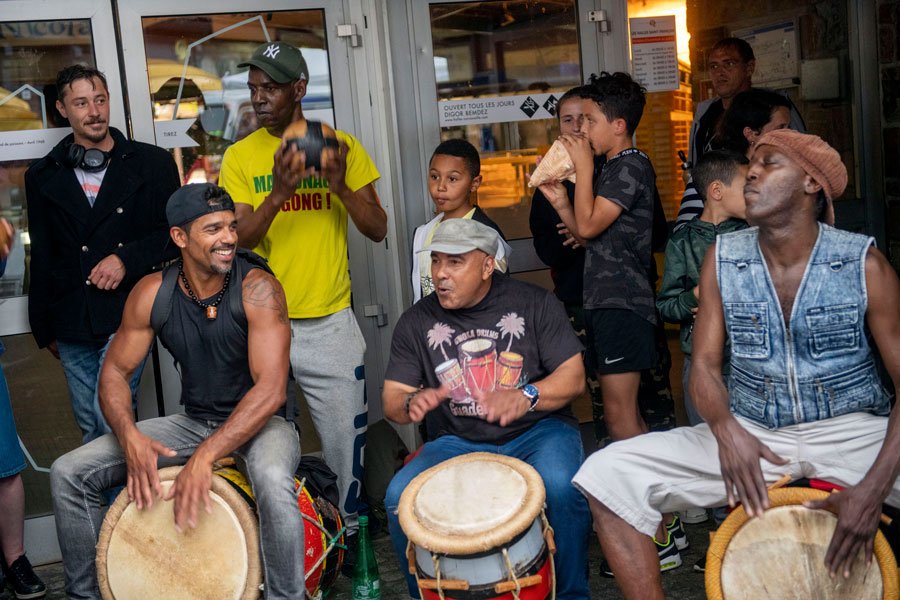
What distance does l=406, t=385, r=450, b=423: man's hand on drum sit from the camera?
3578mm

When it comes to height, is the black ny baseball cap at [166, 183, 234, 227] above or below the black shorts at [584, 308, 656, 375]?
above

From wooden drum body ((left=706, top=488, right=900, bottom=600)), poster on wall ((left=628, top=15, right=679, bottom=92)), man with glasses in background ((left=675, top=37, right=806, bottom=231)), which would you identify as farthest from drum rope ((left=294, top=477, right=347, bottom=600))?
poster on wall ((left=628, top=15, right=679, bottom=92))

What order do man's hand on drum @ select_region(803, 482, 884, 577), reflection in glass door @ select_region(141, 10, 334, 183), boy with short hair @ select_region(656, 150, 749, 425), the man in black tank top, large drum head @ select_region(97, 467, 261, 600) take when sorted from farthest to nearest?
reflection in glass door @ select_region(141, 10, 334, 183), boy with short hair @ select_region(656, 150, 749, 425), the man in black tank top, large drum head @ select_region(97, 467, 261, 600), man's hand on drum @ select_region(803, 482, 884, 577)

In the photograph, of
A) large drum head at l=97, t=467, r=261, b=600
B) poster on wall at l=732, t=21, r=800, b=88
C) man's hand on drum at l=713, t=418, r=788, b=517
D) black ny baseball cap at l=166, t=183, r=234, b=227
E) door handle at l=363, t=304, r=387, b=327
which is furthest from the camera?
poster on wall at l=732, t=21, r=800, b=88

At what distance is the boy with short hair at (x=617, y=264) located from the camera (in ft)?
14.0

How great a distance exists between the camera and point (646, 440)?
11.4 ft

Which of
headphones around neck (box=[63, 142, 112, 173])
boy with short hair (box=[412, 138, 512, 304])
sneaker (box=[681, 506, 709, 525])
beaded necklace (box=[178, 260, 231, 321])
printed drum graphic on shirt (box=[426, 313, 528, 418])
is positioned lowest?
sneaker (box=[681, 506, 709, 525])

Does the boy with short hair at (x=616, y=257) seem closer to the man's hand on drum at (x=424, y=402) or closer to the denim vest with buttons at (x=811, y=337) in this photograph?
the denim vest with buttons at (x=811, y=337)

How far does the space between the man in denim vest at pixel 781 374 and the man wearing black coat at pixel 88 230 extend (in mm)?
2203

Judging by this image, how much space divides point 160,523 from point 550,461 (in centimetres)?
132

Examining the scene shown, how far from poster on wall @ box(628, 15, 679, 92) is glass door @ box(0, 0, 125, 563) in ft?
8.65

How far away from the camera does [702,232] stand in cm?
414

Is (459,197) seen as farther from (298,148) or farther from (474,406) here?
(474,406)

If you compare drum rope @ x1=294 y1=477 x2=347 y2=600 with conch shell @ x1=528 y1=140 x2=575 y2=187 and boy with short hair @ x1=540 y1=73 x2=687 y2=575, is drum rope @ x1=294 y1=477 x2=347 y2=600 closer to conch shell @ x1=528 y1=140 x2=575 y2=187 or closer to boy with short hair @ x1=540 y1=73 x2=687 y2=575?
boy with short hair @ x1=540 y1=73 x2=687 y2=575
